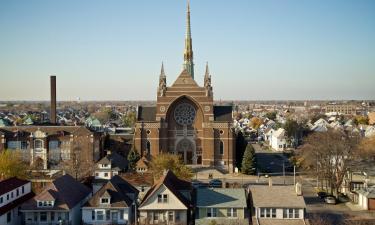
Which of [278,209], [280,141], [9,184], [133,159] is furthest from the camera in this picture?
[280,141]

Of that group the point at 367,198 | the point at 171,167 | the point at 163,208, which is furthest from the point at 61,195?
the point at 367,198

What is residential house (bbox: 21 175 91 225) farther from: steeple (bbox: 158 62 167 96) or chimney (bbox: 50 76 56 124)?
chimney (bbox: 50 76 56 124)

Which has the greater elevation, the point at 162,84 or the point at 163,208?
the point at 162,84

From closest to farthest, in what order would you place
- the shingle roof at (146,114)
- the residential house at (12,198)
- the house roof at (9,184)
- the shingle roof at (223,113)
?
the residential house at (12,198)
the house roof at (9,184)
the shingle roof at (223,113)
the shingle roof at (146,114)

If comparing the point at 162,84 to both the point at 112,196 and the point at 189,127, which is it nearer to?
the point at 189,127

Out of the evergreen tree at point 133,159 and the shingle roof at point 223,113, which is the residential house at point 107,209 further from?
the shingle roof at point 223,113

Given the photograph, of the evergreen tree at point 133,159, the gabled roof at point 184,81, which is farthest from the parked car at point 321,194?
the gabled roof at point 184,81
